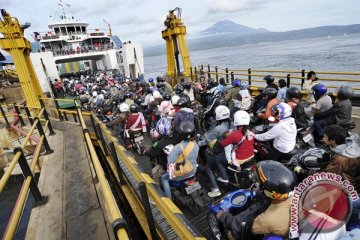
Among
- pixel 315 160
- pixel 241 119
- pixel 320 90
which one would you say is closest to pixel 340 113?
pixel 320 90

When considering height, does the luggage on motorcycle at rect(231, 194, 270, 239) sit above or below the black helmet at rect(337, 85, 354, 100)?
below

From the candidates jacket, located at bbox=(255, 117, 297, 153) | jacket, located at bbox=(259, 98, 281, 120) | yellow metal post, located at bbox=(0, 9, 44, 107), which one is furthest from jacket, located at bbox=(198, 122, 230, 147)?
yellow metal post, located at bbox=(0, 9, 44, 107)

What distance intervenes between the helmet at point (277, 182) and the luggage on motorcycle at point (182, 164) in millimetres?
1528

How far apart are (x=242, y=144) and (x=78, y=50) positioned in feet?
75.3

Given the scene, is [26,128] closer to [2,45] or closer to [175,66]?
[2,45]

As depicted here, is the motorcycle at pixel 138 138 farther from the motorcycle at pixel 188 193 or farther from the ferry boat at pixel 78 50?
the ferry boat at pixel 78 50

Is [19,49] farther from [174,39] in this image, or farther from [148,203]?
[148,203]

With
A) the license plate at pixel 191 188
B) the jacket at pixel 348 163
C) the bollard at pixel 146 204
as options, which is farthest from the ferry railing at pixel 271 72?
the bollard at pixel 146 204

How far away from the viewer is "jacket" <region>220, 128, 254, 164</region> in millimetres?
3684

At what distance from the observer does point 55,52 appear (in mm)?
21641

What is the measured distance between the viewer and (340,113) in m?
4.27

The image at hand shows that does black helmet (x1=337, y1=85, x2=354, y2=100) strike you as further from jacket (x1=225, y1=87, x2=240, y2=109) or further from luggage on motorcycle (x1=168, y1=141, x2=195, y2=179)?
luggage on motorcycle (x1=168, y1=141, x2=195, y2=179)

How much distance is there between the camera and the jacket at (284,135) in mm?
3719

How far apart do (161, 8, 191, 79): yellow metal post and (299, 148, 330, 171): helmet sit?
35.5 ft
